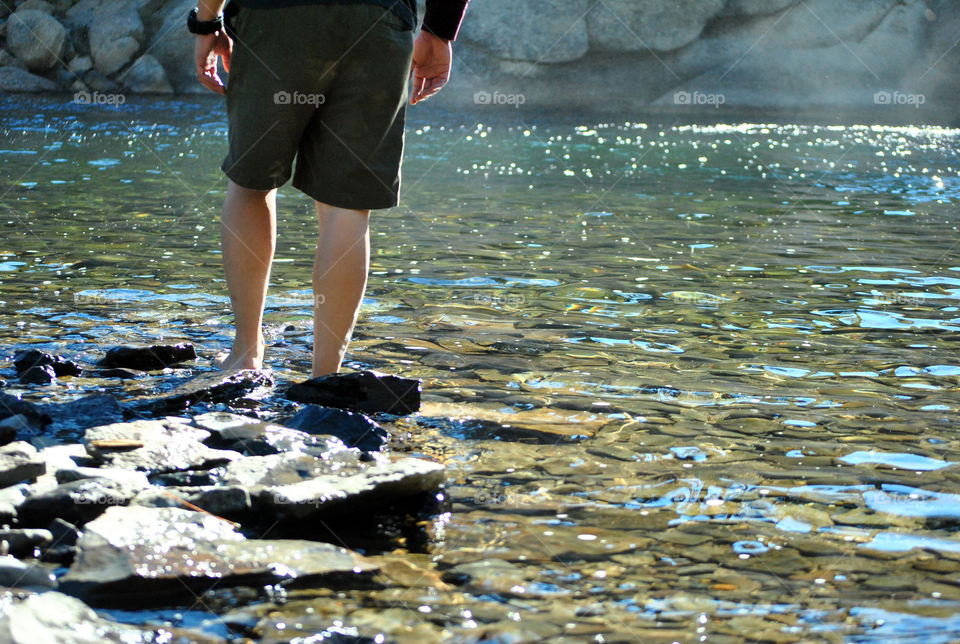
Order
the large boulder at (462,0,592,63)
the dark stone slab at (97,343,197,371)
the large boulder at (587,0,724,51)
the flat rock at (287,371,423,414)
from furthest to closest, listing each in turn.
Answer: the large boulder at (587,0,724,51)
the large boulder at (462,0,592,63)
the dark stone slab at (97,343,197,371)
the flat rock at (287,371,423,414)

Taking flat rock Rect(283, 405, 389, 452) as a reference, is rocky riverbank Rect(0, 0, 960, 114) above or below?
above

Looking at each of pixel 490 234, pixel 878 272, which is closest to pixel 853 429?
pixel 878 272

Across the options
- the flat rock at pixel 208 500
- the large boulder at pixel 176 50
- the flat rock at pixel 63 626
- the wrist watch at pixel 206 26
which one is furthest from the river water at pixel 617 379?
the large boulder at pixel 176 50

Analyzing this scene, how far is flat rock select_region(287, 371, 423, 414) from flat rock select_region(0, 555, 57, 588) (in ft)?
3.80

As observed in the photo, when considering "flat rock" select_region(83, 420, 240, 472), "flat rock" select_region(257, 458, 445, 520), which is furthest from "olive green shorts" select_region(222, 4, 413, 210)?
"flat rock" select_region(257, 458, 445, 520)

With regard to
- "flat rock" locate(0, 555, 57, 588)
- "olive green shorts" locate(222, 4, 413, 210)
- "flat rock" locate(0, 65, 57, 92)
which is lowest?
"flat rock" locate(0, 555, 57, 588)

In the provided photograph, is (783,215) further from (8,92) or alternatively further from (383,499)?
(8,92)

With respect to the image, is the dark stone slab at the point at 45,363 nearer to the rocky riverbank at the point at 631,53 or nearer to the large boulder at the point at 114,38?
the rocky riverbank at the point at 631,53

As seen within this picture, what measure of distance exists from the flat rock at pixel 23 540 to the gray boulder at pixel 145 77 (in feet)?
61.4

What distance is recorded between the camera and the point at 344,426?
2.69 metres

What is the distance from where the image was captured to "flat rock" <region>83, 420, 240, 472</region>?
2.36 m

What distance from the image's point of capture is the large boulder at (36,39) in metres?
19.2

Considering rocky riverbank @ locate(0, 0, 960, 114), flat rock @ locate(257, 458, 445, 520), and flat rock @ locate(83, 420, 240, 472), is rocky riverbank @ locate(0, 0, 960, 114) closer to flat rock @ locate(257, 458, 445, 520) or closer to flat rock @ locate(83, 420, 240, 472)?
flat rock @ locate(83, 420, 240, 472)

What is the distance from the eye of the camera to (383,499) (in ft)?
7.39
